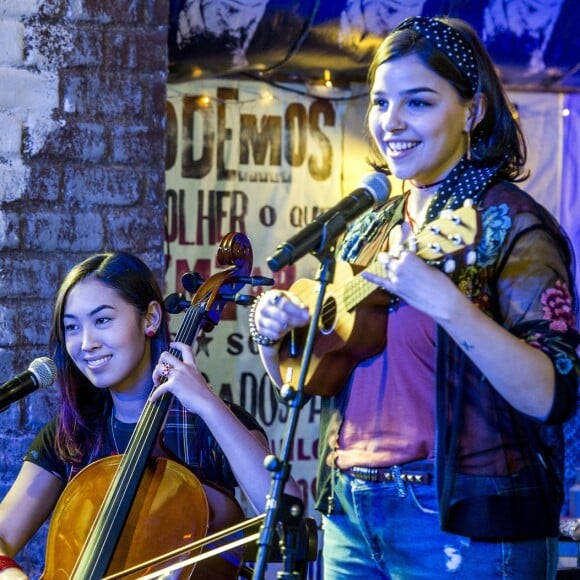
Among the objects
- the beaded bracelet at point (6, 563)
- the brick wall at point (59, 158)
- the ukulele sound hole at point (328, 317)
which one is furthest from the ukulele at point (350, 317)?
the brick wall at point (59, 158)

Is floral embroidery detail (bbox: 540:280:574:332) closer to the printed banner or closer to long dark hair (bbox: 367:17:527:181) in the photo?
long dark hair (bbox: 367:17:527:181)

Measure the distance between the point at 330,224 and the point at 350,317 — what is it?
24 centimetres

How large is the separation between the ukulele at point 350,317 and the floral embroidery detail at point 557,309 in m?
0.15

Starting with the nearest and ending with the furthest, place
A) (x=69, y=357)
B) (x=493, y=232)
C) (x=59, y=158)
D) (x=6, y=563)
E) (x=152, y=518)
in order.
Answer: (x=493, y=232)
(x=152, y=518)
(x=6, y=563)
(x=69, y=357)
(x=59, y=158)

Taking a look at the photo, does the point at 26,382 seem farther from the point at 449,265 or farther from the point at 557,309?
the point at 557,309

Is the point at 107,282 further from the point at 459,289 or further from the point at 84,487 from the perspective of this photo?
the point at 459,289

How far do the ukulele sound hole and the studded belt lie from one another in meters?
0.25

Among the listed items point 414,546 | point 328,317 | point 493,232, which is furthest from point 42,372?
point 493,232

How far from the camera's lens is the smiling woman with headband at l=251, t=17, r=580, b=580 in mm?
1703

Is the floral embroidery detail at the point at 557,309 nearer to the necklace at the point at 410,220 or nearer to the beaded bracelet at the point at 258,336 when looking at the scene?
the necklace at the point at 410,220

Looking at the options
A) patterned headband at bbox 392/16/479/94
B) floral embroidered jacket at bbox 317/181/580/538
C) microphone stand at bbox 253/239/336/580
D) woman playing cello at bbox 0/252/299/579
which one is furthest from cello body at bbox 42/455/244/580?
patterned headband at bbox 392/16/479/94

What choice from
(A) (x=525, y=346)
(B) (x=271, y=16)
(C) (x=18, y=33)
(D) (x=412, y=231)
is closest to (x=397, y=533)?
(A) (x=525, y=346)

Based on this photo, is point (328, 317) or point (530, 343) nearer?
point (530, 343)

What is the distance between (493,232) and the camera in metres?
1.79
